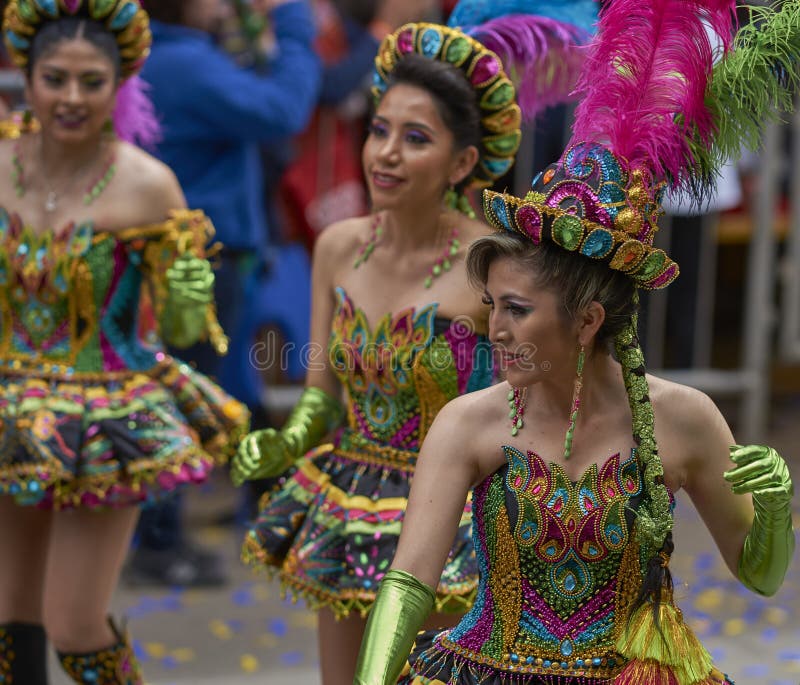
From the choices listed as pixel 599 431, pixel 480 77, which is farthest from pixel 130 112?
pixel 599 431

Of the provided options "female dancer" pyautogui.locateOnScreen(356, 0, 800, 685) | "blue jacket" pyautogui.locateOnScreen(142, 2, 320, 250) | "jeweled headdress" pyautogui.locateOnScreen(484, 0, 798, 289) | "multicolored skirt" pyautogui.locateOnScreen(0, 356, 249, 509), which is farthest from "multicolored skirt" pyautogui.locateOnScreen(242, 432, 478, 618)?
"blue jacket" pyautogui.locateOnScreen(142, 2, 320, 250)

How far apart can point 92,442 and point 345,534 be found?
745 millimetres

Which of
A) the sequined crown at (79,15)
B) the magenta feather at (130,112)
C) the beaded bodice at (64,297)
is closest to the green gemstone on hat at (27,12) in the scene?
the sequined crown at (79,15)

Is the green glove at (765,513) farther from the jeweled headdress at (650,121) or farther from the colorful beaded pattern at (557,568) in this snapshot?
the jeweled headdress at (650,121)

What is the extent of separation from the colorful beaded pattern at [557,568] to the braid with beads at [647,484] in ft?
0.11

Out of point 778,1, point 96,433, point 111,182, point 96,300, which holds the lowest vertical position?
point 96,433

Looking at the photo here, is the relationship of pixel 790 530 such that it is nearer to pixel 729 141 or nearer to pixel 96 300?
pixel 729 141

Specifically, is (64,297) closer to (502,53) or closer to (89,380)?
(89,380)

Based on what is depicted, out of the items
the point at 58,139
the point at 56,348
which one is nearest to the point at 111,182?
the point at 58,139

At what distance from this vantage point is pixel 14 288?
3.65 meters

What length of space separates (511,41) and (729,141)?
1.23 meters

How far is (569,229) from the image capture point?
233 centimetres

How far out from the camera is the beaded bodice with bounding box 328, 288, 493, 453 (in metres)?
3.23

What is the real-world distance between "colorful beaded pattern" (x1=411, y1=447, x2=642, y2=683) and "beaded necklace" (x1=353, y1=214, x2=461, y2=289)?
0.91m
